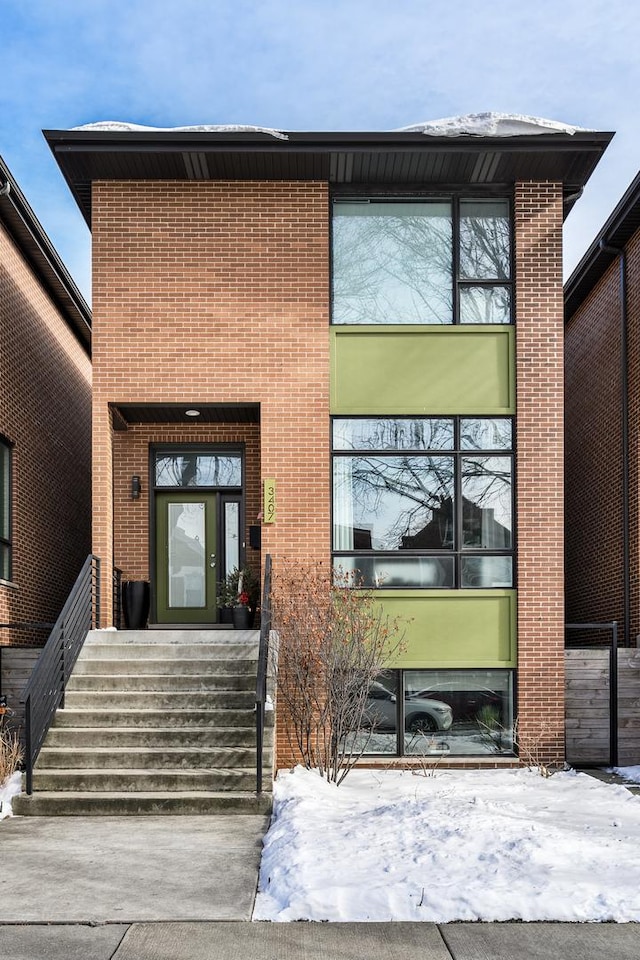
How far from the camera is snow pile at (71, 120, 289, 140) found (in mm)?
12281

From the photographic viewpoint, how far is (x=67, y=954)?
18.1 ft

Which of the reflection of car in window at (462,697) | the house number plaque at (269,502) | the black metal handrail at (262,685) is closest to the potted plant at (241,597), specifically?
the house number plaque at (269,502)

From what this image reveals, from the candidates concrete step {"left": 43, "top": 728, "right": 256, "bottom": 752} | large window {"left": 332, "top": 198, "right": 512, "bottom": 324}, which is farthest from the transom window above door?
concrete step {"left": 43, "top": 728, "right": 256, "bottom": 752}

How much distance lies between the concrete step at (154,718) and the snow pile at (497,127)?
23.3 ft

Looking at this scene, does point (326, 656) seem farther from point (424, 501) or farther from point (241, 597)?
point (424, 501)

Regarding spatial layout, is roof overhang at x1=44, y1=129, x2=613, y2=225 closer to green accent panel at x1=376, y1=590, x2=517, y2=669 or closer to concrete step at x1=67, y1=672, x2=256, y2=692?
green accent panel at x1=376, y1=590, x2=517, y2=669

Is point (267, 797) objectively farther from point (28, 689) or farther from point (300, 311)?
point (300, 311)

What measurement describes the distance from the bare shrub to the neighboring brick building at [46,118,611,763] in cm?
30

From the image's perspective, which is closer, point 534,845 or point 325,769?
point 534,845

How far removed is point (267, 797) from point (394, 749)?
327 cm

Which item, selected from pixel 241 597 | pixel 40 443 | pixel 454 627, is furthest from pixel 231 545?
pixel 40 443

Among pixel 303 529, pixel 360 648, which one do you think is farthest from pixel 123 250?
pixel 360 648

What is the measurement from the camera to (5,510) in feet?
47.8

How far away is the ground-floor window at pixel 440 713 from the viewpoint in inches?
486
